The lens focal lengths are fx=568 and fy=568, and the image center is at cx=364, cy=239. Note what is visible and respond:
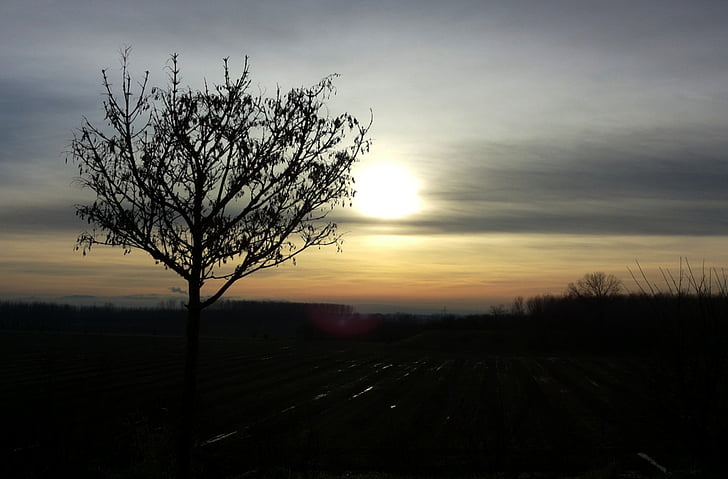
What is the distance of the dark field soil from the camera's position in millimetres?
19047

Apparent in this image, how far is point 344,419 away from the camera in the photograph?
30.2 m

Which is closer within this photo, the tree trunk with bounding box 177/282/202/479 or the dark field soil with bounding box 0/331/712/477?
the tree trunk with bounding box 177/282/202/479

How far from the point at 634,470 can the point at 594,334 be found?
81.4 m

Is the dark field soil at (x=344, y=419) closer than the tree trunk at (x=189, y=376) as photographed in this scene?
No

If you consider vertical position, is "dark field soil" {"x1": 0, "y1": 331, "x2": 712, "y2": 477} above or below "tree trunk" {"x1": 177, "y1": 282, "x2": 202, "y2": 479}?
below

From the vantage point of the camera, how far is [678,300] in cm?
1276

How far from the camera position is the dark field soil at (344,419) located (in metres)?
19.0

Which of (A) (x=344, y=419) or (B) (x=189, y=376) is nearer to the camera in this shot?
(B) (x=189, y=376)

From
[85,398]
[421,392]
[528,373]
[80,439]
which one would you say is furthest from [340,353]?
[80,439]

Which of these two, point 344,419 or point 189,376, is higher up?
point 189,376

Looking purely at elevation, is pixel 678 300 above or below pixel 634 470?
above

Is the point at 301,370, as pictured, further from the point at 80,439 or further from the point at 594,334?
the point at 594,334

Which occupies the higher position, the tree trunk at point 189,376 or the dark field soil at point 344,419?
→ the tree trunk at point 189,376

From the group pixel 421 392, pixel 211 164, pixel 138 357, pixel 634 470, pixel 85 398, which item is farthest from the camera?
pixel 138 357
